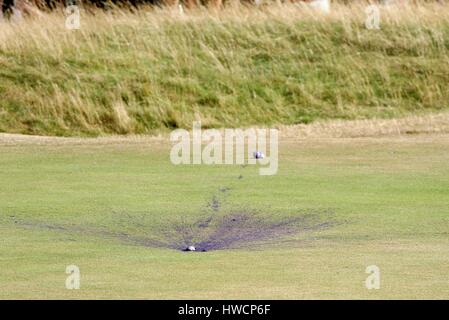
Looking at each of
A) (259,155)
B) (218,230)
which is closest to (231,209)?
(218,230)

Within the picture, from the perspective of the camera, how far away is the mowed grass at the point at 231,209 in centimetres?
631

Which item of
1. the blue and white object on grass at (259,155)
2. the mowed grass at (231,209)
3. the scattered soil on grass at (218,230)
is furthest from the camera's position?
the blue and white object on grass at (259,155)

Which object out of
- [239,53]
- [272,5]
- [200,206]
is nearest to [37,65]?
[239,53]

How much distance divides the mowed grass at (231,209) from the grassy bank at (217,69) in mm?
4360

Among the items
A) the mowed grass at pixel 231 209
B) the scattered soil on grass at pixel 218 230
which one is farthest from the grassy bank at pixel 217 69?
the scattered soil on grass at pixel 218 230

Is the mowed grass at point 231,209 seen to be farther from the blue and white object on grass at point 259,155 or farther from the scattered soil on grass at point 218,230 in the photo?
the blue and white object on grass at point 259,155

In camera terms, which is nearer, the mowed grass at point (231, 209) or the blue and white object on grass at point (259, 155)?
the mowed grass at point (231, 209)

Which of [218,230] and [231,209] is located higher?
[231,209]

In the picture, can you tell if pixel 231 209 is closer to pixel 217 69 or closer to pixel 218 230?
pixel 218 230

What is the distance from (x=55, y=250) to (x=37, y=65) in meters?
13.4

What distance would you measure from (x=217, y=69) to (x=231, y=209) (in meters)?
11.5

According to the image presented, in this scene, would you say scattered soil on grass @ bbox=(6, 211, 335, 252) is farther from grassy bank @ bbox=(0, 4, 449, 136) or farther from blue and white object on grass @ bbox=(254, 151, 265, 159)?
grassy bank @ bbox=(0, 4, 449, 136)

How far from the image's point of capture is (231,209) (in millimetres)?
9281
